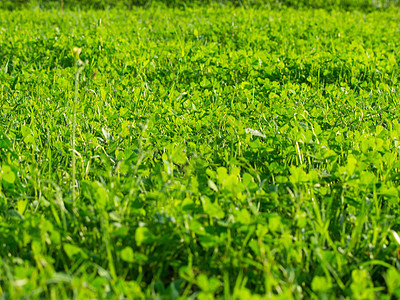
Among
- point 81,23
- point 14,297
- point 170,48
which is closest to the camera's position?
point 14,297

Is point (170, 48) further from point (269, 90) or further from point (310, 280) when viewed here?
point (310, 280)

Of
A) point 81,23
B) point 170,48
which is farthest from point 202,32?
point 81,23

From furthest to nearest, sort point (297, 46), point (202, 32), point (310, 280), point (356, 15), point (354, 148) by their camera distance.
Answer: point (356, 15) < point (202, 32) < point (297, 46) < point (354, 148) < point (310, 280)

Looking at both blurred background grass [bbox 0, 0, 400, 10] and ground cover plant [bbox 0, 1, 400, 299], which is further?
blurred background grass [bbox 0, 0, 400, 10]

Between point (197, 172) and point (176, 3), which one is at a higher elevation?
point (176, 3)

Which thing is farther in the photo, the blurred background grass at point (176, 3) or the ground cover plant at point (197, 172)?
the blurred background grass at point (176, 3)

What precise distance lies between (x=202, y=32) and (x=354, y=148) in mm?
3725

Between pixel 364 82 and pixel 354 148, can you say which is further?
pixel 364 82

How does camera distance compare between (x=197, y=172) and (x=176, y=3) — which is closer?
(x=197, y=172)

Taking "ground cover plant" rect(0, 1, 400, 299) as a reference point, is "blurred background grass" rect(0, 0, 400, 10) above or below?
above

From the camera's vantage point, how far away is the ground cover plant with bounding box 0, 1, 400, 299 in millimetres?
1684

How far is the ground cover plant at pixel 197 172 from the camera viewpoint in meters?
1.68

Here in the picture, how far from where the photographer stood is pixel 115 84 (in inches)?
157

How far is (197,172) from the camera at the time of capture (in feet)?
7.56
